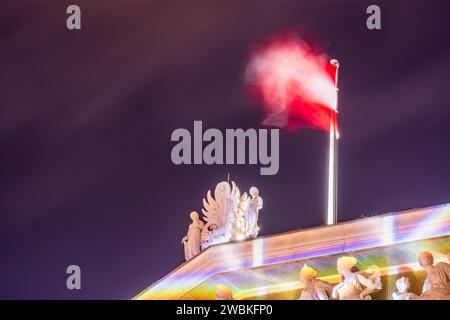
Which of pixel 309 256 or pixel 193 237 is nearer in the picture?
pixel 309 256

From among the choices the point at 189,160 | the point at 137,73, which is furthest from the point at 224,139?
the point at 137,73

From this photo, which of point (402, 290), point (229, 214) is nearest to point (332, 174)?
point (229, 214)

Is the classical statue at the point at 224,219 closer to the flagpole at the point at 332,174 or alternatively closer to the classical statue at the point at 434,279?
the flagpole at the point at 332,174

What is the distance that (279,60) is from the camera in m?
14.7

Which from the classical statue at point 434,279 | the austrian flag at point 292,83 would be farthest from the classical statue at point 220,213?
the classical statue at point 434,279

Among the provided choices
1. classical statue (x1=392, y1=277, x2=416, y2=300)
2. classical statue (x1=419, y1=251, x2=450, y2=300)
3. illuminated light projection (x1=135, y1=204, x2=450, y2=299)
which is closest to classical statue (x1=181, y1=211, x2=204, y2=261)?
illuminated light projection (x1=135, y1=204, x2=450, y2=299)

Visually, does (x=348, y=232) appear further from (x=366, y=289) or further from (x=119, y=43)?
(x=119, y=43)

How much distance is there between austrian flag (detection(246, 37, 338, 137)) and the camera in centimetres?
1451

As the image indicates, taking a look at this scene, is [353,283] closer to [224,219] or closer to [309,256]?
[309,256]

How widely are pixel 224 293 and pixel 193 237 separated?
108 cm

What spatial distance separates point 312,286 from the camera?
13.1 metres

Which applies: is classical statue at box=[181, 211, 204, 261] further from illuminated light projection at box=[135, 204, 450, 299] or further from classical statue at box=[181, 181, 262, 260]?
illuminated light projection at box=[135, 204, 450, 299]
